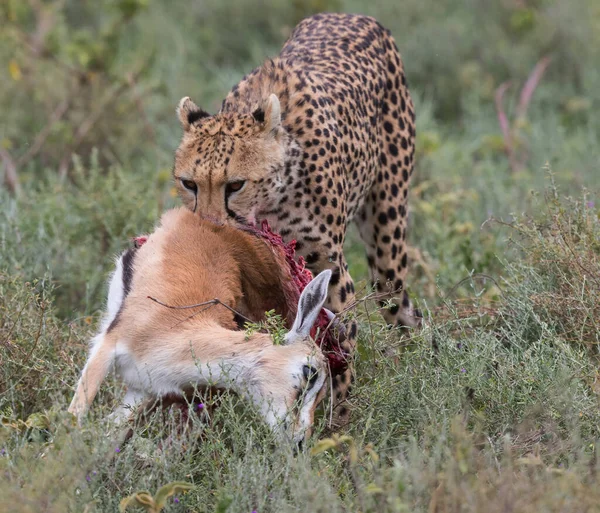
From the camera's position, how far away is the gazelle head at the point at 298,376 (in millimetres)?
3283

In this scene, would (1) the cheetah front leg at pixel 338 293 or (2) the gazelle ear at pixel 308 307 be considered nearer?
(2) the gazelle ear at pixel 308 307

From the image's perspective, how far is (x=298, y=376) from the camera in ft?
10.9

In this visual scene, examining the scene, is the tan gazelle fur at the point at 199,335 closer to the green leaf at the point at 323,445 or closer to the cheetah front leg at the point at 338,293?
the green leaf at the point at 323,445

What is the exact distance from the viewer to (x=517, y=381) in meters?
3.91

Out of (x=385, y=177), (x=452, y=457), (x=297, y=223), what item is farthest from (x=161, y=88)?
(x=452, y=457)

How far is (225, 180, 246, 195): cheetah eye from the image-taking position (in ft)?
13.1

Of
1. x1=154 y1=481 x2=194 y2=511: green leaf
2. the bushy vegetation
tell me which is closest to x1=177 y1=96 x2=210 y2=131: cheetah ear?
the bushy vegetation

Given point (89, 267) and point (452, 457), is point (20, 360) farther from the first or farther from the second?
point (452, 457)

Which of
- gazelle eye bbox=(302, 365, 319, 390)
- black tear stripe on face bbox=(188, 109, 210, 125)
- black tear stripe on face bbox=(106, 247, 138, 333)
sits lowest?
gazelle eye bbox=(302, 365, 319, 390)

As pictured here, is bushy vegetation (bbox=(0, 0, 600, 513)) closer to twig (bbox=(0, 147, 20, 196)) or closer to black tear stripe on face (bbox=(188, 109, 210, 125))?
twig (bbox=(0, 147, 20, 196))

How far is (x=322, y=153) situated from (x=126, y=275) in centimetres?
105

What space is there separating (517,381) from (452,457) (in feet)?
3.34

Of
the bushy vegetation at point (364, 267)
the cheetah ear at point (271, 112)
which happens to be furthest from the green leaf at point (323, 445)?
the cheetah ear at point (271, 112)

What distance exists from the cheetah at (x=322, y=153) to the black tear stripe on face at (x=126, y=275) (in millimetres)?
336
